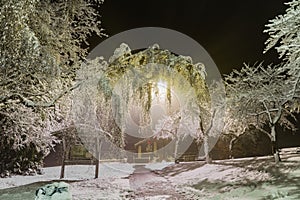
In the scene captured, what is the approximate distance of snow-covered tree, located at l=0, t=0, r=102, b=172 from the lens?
4.01 m

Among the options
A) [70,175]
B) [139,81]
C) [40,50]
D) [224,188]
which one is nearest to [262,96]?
[224,188]

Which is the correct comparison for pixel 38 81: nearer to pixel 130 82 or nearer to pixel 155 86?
pixel 130 82

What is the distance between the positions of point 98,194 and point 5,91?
14.9 feet

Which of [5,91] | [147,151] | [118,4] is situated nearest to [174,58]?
[118,4]

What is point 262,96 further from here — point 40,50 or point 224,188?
point 40,50

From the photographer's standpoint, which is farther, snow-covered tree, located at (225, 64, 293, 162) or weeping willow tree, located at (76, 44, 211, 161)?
snow-covered tree, located at (225, 64, 293, 162)

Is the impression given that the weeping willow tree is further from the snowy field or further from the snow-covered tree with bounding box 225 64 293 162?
the snow-covered tree with bounding box 225 64 293 162

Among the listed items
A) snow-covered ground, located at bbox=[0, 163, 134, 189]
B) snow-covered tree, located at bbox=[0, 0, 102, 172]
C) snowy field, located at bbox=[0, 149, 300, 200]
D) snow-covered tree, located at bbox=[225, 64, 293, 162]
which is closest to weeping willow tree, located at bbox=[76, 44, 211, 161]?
snow-covered tree, located at bbox=[0, 0, 102, 172]

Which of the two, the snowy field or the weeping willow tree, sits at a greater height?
the weeping willow tree

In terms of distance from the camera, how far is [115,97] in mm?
5859

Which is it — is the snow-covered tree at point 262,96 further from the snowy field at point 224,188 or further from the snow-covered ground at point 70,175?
the snow-covered ground at point 70,175

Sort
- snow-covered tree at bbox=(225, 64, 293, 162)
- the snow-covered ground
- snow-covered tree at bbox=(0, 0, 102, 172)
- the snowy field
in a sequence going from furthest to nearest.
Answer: the snow-covered ground → snow-covered tree at bbox=(225, 64, 293, 162) → the snowy field → snow-covered tree at bbox=(0, 0, 102, 172)

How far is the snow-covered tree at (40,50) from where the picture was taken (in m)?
4.01

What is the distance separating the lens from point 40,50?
4.50 m
